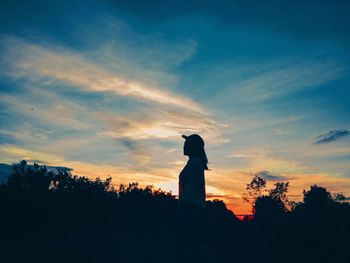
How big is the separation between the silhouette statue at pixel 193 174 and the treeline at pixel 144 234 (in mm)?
366

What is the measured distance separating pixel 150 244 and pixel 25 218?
A: 4263mm

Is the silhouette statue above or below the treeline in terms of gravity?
above

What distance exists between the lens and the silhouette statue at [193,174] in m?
10.4

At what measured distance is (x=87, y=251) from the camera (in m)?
8.70

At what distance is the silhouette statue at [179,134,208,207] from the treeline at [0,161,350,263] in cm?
37

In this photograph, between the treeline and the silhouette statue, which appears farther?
the silhouette statue

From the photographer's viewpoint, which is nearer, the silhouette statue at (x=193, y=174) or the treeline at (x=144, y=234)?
the treeline at (x=144, y=234)

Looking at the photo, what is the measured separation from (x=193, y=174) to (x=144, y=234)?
2583mm

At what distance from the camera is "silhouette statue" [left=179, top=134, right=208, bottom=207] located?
409 inches

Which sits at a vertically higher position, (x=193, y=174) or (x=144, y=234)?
(x=193, y=174)

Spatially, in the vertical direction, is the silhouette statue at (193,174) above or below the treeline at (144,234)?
above

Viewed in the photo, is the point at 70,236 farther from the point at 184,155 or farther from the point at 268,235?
the point at 268,235

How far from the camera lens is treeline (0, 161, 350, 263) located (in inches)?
350

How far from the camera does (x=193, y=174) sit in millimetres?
10547
